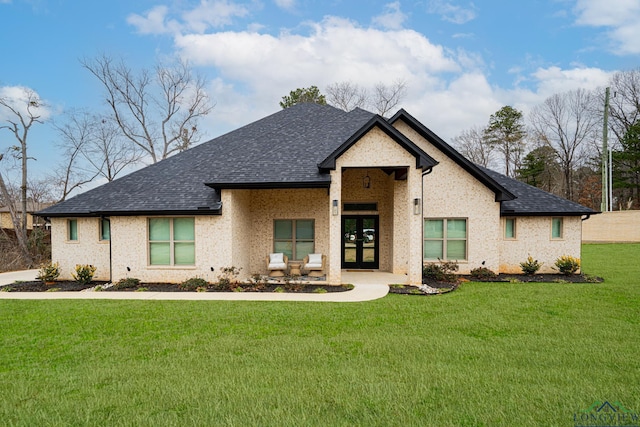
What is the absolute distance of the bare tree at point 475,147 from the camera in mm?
40188

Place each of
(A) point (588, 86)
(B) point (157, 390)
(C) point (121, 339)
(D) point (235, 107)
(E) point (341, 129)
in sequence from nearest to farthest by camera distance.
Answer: (B) point (157, 390), (C) point (121, 339), (E) point (341, 129), (D) point (235, 107), (A) point (588, 86)

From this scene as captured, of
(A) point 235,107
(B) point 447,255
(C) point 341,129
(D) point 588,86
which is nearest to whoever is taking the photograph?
(B) point 447,255

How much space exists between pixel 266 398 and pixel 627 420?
3857 mm

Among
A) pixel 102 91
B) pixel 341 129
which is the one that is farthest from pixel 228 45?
pixel 102 91

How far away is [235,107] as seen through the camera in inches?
1027

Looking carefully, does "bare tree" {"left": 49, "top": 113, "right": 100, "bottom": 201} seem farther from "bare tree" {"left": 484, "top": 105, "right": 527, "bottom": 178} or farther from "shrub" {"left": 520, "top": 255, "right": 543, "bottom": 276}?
"bare tree" {"left": 484, "top": 105, "right": 527, "bottom": 178}

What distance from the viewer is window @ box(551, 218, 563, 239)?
544 inches

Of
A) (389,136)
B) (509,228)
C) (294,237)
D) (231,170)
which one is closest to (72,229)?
(231,170)

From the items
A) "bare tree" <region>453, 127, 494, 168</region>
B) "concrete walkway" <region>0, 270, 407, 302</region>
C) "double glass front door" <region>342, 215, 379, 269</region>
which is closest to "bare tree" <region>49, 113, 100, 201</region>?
"concrete walkway" <region>0, 270, 407, 302</region>

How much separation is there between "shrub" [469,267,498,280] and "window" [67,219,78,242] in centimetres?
1578

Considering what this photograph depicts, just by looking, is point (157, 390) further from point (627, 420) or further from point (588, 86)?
point (588, 86)

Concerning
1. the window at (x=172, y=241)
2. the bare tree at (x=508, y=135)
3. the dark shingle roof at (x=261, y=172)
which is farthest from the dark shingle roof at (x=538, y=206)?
the bare tree at (x=508, y=135)

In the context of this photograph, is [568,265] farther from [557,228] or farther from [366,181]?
[366,181]

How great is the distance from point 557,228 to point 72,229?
1984 centimetres
